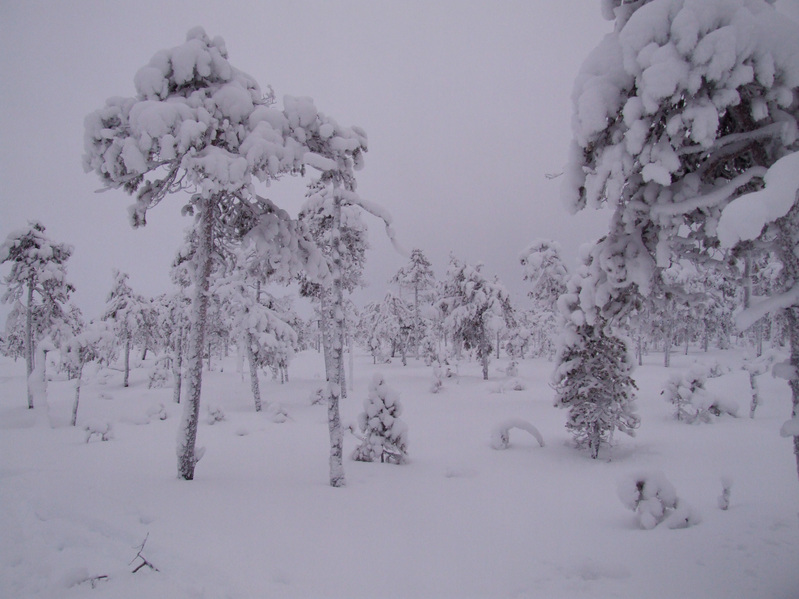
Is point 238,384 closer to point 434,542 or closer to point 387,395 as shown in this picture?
point 387,395

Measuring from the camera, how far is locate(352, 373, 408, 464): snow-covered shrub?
10930mm

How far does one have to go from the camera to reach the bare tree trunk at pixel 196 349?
8.12 m

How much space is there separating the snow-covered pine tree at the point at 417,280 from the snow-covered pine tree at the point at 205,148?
2909cm

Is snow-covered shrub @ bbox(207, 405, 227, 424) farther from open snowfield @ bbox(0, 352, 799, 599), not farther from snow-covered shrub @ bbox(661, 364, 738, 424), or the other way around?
snow-covered shrub @ bbox(661, 364, 738, 424)

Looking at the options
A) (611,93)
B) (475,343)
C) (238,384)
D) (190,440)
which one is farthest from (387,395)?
(238,384)

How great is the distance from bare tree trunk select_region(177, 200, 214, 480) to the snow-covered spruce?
32.3 ft

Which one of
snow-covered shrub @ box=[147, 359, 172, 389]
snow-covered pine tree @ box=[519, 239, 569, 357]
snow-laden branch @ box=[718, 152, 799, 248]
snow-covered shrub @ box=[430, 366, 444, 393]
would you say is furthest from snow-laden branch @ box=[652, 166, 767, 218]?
snow-covered shrub @ box=[147, 359, 172, 389]

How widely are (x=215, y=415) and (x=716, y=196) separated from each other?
20.7 m

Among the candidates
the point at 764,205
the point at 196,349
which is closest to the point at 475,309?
the point at 196,349

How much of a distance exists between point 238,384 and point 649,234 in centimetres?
3239

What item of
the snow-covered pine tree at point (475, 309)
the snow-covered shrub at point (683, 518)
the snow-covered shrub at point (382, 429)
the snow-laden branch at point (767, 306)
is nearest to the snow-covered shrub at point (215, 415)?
the snow-covered shrub at point (382, 429)

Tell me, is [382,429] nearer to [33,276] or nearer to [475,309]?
[475,309]

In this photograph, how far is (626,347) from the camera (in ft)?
36.7

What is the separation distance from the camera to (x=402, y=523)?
6.48 metres
